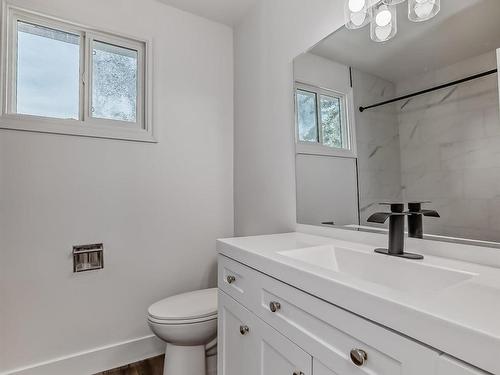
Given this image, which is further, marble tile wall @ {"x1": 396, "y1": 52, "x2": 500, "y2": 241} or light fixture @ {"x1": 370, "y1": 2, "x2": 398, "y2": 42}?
light fixture @ {"x1": 370, "y1": 2, "x2": 398, "y2": 42}

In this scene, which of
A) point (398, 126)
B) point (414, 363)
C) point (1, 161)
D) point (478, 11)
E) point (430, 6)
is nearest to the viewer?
point (414, 363)

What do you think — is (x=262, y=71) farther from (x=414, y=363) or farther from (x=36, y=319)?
(x=36, y=319)

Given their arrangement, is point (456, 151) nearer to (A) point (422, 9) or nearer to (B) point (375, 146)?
(B) point (375, 146)

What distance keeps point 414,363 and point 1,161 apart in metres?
1.97

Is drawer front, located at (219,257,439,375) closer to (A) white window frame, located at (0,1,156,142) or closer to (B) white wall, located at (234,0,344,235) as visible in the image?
(B) white wall, located at (234,0,344,235)

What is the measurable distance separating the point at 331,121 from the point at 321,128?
0.24 feet

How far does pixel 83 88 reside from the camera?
Result: 1.73 metres

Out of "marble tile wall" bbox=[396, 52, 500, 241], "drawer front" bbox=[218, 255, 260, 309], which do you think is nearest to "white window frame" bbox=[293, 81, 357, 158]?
"marble tile wall" bbox=[396, 52, 500, 241]

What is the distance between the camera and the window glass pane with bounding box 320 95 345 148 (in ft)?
4.50

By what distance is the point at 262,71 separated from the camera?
1.86 m

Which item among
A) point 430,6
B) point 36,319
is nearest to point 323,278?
point 430,6

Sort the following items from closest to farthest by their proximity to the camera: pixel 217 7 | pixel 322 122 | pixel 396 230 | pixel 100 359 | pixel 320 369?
1. pixel 320 369
2. pixel 396 230
3. pixel 322 122
4. pixel 100 359
5. pixel 217 7

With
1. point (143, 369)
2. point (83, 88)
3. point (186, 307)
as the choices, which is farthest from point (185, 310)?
point (83, 88)

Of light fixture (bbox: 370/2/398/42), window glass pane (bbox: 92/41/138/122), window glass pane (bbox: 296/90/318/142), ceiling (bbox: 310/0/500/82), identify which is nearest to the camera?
ceiling (bbox: 310/0/500/82)
